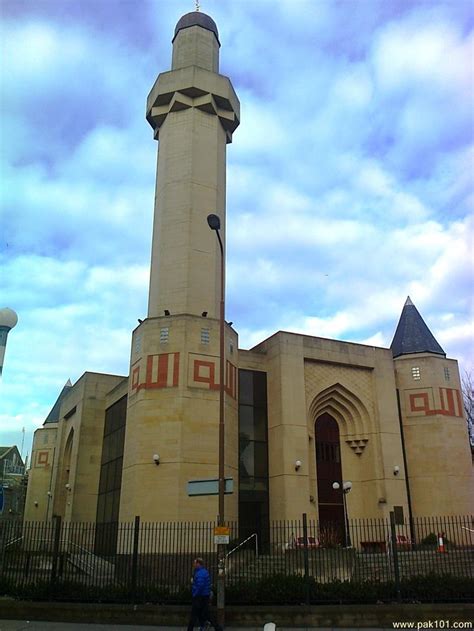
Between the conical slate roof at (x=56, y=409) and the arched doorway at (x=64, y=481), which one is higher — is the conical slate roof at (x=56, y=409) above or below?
above

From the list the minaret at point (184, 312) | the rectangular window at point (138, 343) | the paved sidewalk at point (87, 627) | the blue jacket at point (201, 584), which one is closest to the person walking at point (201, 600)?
the blue jacket at point (201, 584)

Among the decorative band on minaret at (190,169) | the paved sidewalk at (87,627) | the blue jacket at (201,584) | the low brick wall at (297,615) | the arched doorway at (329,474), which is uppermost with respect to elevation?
the decorative band on minaret at (190,169)

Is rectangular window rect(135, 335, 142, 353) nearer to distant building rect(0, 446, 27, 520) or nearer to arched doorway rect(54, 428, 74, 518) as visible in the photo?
arched doorway rect(54, 428, 74, 518)

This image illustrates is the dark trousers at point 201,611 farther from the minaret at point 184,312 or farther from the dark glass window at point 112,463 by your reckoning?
the dark glass window at point 112,463

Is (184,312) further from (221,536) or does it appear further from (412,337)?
(221,536)

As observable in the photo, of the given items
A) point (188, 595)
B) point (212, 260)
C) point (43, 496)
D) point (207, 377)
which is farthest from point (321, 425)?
point (43, 496)

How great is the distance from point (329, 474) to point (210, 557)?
11800 millimetres

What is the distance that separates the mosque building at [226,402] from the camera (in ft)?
88.1

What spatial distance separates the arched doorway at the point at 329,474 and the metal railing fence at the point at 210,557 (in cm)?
34

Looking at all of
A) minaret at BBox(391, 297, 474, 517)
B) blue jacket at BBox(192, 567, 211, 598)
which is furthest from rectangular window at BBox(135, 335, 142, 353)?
minaret at BBox(391, 297, 474, 517)

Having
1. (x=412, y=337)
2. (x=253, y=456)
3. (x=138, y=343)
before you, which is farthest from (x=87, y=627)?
(x=412, y=337)

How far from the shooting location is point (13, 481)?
80562 millimetres

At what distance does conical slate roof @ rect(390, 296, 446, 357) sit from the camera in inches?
1451

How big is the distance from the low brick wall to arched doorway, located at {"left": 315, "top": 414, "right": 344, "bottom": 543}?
16479mm
